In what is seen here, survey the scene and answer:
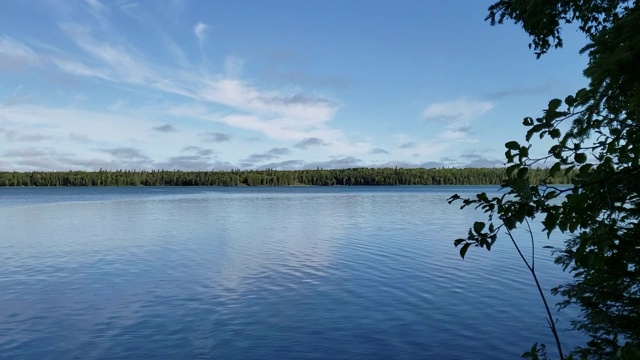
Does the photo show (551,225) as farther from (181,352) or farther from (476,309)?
(476,309)

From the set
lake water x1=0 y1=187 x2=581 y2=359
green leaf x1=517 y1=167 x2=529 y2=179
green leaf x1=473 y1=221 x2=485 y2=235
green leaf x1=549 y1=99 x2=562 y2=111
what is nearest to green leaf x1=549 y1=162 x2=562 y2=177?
green leaf x1=517 y1=167 x2=529 y2=179

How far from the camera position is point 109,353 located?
1389 cm

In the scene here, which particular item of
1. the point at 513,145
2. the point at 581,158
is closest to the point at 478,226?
A: the point at 513,145

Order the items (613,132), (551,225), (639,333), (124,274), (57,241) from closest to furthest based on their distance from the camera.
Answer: (551,225) → (613,132) → (639,333) → (124,274) → (57,241)

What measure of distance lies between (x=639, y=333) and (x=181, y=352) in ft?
34.6

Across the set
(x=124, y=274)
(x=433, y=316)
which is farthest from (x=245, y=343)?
(x=124, y=274)

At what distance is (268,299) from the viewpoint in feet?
63.5

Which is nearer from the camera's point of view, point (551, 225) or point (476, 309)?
point (551, 225)

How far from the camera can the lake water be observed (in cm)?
1445

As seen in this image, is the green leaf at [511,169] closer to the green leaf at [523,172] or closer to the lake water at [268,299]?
the green leaf at [523,172]

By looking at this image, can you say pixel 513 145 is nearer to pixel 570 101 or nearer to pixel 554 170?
pixel 554 170

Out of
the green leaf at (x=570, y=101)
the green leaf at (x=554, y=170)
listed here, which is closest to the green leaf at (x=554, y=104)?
the green leaf at (x=570, y=101)

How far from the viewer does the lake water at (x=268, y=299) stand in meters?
14.5

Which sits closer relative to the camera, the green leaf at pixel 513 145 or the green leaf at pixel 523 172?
the green leaf at pixel 523 172
